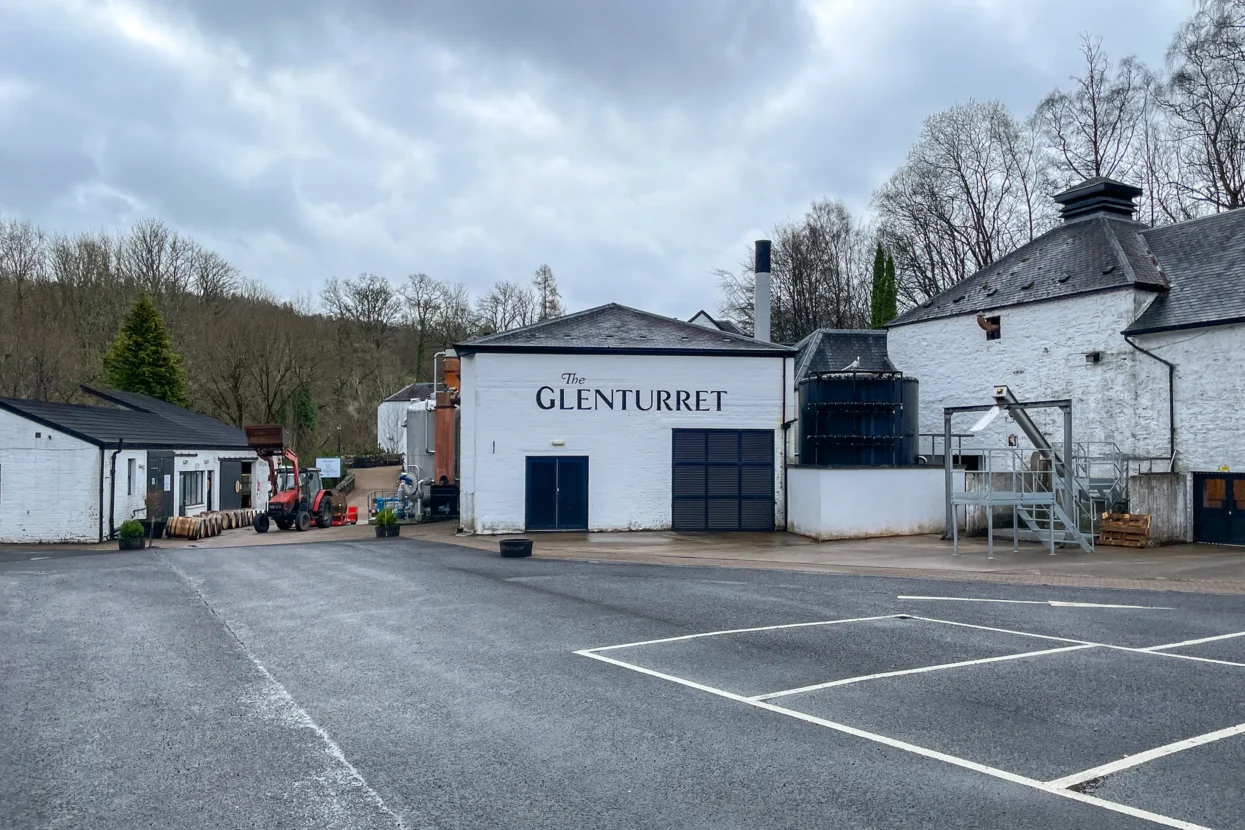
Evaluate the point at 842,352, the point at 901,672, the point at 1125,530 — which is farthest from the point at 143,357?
the point at 901,672

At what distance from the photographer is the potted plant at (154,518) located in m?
30.6

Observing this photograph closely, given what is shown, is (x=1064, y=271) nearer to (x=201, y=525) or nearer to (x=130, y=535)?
(x=130, y=535)

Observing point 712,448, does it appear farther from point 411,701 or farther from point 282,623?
point 411,701

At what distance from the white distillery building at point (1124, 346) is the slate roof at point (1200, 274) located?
42 mm

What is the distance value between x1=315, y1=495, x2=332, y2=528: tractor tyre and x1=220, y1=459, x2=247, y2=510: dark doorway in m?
8.66

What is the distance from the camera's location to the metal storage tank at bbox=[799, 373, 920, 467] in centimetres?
2694

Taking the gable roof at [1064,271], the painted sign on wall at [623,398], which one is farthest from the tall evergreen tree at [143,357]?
the gable roof at [1064,271]

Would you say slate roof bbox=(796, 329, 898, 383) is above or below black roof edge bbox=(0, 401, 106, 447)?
above

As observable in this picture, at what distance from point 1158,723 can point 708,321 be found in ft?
120

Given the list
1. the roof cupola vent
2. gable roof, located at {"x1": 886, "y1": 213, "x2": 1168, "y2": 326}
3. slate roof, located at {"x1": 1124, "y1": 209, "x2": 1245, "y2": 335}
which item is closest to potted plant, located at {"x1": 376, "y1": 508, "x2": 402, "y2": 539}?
gable roof, located at {"x1": 886, "y1": 213, "x2": 1168, "y2": 326}

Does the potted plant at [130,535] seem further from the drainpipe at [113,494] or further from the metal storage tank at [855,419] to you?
the metal storage tank at [855,419]

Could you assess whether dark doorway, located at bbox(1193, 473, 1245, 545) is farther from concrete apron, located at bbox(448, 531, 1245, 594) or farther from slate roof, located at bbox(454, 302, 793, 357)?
slate roof, located at bbox(454, 302, 793, 357)

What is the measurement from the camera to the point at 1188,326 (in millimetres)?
22406

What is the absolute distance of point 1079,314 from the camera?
25.5 meters
